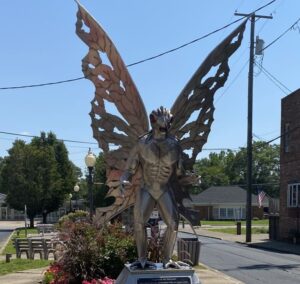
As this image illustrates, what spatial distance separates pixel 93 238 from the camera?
1152cm

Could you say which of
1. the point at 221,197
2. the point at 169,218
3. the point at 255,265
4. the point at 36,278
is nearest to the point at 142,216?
the point at 169,218

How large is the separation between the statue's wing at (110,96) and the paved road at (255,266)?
7.06 m

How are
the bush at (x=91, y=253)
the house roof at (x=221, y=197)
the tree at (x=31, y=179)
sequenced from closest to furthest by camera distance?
1. the bush at (x=91, y=253)
2. the tree at (x=31, y=179)
3. the house roof at (x=221, y=197)

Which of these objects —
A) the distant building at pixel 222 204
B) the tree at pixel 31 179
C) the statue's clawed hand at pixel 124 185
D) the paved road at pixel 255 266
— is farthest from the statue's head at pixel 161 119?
the distant building at pixel 222 204

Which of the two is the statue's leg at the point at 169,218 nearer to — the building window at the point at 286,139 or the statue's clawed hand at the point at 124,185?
the statue's clawed hand at the point at 124,185

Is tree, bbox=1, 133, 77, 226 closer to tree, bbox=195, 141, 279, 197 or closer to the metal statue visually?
tree, bbox=195, 141, 279, 197

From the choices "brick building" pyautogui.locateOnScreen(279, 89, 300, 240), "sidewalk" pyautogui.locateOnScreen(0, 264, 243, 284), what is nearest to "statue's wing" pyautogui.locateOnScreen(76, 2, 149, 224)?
"sidewalk" pyautogui.locateOnScreen(0, 264, 243, 284)

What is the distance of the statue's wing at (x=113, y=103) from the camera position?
29.1 ft

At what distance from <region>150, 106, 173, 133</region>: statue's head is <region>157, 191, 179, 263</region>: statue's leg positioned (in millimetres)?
941

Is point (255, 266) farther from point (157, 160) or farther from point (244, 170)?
point (244, 170)

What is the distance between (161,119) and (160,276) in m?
2.10

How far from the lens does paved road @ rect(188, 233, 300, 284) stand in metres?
15.5

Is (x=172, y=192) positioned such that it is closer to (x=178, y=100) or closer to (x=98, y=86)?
(x=178, y=100)

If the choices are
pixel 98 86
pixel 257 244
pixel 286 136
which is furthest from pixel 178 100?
A: pixel 286 136
